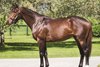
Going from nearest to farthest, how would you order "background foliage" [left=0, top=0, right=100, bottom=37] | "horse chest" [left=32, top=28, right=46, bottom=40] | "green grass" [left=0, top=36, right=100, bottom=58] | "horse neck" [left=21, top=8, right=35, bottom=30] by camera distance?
"horse chest" [left=32, top=28, right=46, bottom=40], "horse neck" [left=21, top=8, right=35, bottom=30], "green grass" [left=0, top=36, right=100, bottom=58], "background foliage" [left=0, top=0, right=100, bottom=37]

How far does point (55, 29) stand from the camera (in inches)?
374

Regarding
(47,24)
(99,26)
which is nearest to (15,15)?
(47,24)

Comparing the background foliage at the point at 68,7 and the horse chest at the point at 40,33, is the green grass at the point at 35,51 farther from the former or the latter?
the horse chest at the point at 40,33

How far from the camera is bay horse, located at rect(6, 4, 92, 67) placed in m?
9.42

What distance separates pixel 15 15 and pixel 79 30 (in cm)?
192

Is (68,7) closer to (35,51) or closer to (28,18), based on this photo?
(35,51)

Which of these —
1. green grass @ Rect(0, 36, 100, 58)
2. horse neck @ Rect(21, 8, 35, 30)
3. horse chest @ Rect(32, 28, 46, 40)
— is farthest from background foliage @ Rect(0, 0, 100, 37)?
horse chest @ Rect(32, 28, 46, 40)

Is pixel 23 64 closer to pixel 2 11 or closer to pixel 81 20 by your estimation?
pixel 81 20

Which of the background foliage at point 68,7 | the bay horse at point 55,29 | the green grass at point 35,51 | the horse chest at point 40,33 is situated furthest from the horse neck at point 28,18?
the background foliage at point 68,7

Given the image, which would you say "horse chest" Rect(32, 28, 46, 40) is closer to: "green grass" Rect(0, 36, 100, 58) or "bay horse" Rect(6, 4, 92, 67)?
"bay horse" Rect(6, 4, 92, 67)

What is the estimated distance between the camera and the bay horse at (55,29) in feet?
30.9

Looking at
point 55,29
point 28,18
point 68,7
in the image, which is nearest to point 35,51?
point 68,7

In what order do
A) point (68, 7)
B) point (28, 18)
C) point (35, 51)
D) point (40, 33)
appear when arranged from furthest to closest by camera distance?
point (68, 7)
point (35, 51)
point (28, 18)
point (40, 33)

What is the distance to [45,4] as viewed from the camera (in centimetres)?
2384
